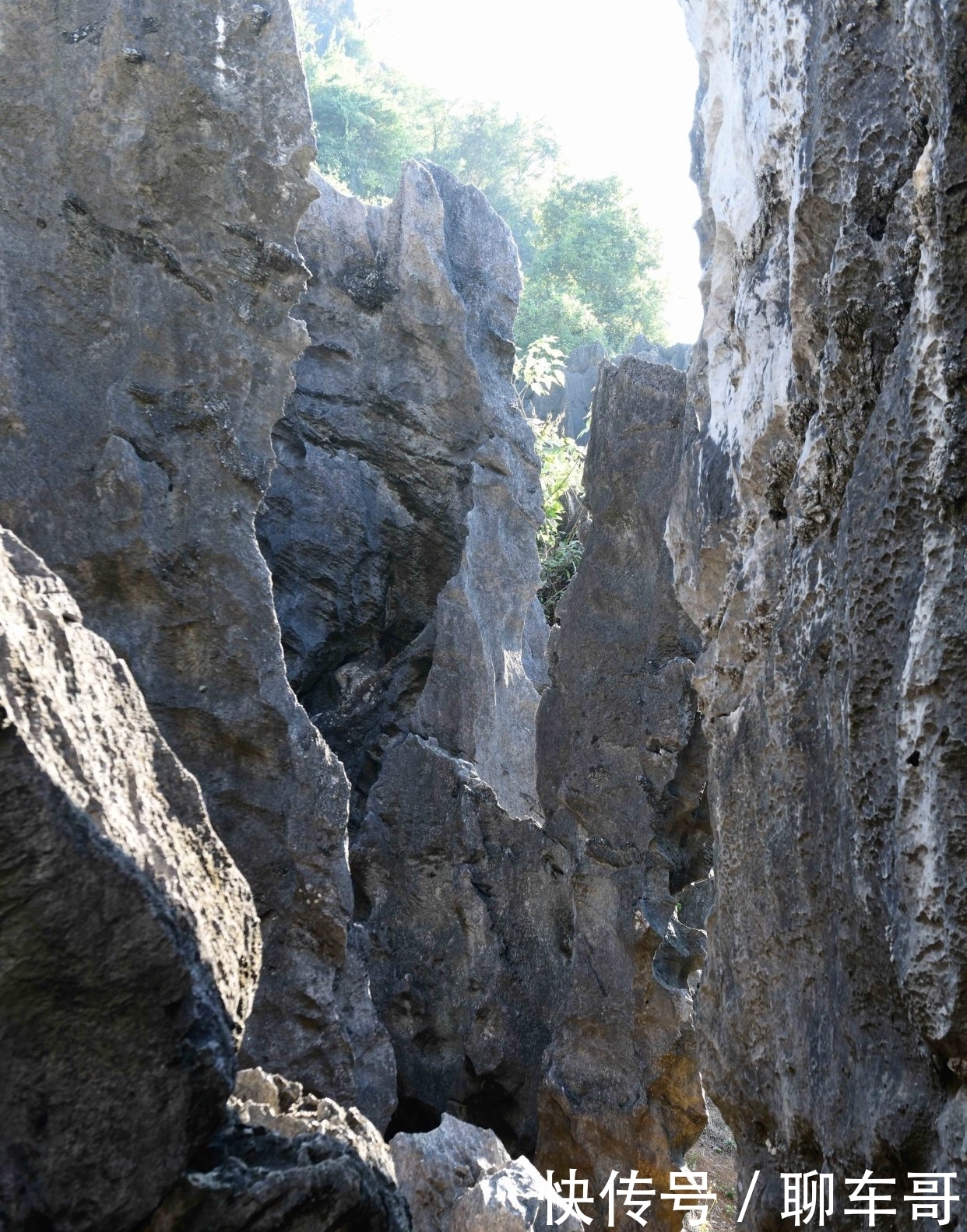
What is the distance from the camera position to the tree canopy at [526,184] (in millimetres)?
18641

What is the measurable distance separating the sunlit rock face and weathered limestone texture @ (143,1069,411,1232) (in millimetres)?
4109

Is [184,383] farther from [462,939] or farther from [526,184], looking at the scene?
[526,184]

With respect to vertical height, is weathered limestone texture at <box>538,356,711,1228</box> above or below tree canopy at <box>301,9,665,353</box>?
below

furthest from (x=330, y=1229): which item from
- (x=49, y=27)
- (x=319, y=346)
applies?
(x=319, y=346)

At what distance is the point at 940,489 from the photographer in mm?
1991

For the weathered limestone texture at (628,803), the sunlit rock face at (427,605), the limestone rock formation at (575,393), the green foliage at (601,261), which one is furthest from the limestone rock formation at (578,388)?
the weathered limestone texture at (628,803)

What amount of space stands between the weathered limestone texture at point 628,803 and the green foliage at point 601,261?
13280 millimetres

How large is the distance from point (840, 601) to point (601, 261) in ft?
58.0

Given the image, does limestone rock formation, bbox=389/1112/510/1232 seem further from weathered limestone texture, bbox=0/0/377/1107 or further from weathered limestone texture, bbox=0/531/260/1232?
weathered limestone texture, bbox=0/531/260/1232

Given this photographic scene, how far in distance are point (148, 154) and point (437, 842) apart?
11.4ft

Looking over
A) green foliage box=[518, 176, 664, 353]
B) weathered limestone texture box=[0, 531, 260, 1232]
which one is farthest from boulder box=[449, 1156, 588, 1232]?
green foliage box=[518, 176, 664, 353]

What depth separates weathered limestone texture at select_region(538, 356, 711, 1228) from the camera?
5.58 m

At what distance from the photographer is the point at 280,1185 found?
1.98m

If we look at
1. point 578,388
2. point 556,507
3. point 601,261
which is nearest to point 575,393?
point 578,388
